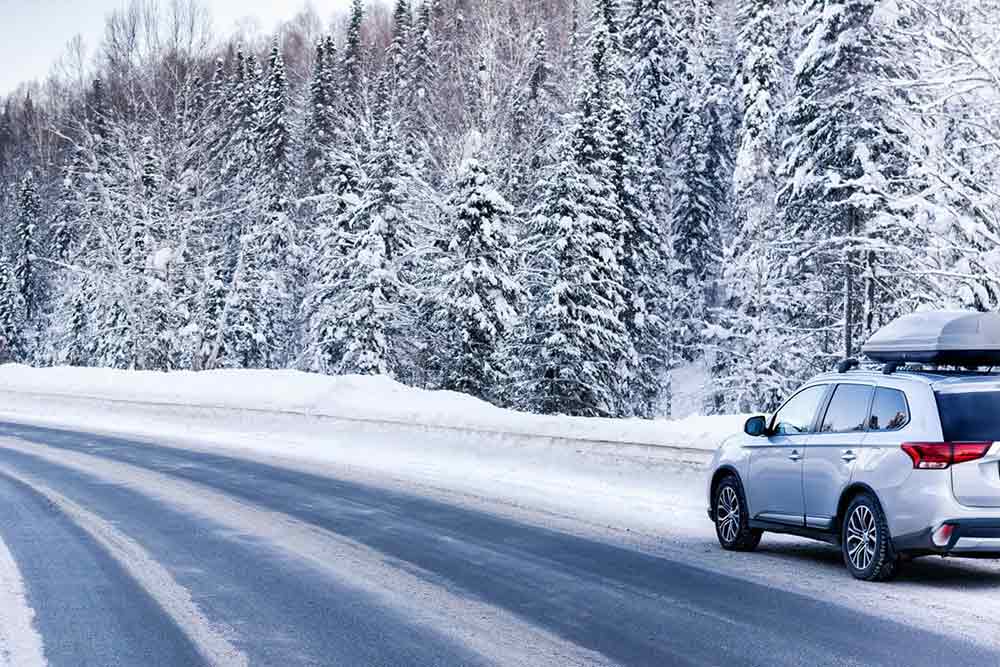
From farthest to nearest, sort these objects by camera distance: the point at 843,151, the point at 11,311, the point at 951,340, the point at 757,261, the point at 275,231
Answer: the point at 11,311 → the point at 275,231 → the point at 757,261 → the point at 843,151 → the point at 951,340

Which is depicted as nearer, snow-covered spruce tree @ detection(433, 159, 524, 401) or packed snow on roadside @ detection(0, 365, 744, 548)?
packed snow on roadside @ detection(0, 365, 744, 548)

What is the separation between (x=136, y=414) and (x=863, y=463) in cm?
2786

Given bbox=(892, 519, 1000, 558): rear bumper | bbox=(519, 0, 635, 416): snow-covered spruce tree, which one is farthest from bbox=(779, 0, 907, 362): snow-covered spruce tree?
bbox=(892, 519, 1000, 558): rear bumper

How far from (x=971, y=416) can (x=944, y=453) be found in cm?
40

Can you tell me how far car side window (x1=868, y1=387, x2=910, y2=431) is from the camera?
31.5 ft

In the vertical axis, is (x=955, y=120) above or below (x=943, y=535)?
above

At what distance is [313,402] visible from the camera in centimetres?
3052

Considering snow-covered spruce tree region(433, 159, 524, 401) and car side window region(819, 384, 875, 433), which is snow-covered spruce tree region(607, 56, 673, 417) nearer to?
snow-covered spruce tree region(433, 159, 524, 401)

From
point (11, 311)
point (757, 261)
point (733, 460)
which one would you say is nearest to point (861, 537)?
point (733, 460)

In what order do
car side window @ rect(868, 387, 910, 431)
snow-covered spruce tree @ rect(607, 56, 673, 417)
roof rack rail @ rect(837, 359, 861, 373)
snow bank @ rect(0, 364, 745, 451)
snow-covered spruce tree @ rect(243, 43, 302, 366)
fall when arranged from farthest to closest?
snow-covered spruce tree @ rect(243, 43, 302, 366) < snow-covered spruce tree @ rect(607, 56, 673, 417) < snow bank @ rect(0, 364, 745, 451) < roof rack rail @ rect(837, 359, 861, 373) < car side window @ rect(868, 387, 910, 431)

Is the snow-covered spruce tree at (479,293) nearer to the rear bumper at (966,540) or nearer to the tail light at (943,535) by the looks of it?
the rear bumper at (966,540)

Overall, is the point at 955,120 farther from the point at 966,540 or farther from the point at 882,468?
the point at 966,540

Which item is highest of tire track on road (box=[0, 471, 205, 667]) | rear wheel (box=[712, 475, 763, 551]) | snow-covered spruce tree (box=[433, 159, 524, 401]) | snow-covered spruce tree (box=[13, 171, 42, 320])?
snow-covered spruce tree (box=[13, 171, 42, 320])

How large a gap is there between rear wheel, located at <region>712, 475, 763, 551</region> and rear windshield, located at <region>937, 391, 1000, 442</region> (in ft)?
9.36
